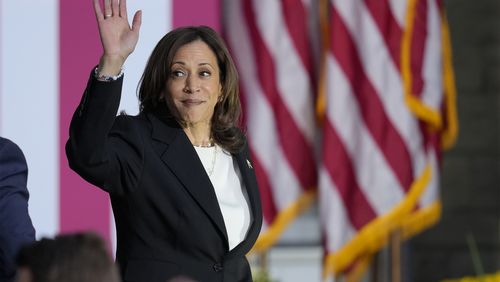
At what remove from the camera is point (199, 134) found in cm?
256

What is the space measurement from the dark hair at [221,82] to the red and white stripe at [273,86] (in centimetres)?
264

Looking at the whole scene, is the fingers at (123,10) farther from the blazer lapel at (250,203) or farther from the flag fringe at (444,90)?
the flag fringe at (444,90)

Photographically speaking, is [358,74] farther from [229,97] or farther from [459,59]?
[229,97]

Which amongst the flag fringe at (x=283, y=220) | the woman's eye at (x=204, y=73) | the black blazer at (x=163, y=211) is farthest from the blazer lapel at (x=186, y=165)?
the flag fringe at (x=283, y=220)

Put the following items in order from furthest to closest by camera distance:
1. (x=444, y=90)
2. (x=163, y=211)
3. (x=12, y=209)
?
(x=444, y=90)
(x=163, y=211)
(x=12, y=209)

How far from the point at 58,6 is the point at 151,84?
4.87 ft

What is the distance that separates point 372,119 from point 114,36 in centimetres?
320

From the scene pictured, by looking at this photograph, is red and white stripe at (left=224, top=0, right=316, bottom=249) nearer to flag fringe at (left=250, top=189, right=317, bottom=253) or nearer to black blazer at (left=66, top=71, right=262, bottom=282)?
flag fringe at (left=250, top=189, right=317, bottom=253)

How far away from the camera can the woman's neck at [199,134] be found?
100 inches

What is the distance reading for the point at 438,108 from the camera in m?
5.45

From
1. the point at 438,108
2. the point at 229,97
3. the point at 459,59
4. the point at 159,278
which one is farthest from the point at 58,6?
the point at 459,59

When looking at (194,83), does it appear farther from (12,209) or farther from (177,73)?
(12,209)

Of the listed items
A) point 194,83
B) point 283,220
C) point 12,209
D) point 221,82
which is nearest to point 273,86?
point 283,220

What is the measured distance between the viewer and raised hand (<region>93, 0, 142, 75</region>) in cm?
224
